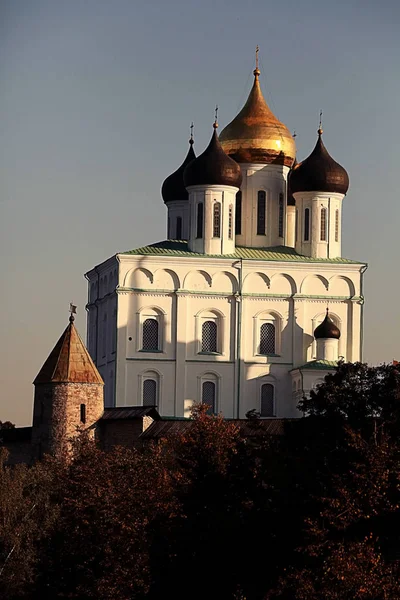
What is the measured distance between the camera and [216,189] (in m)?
65.0

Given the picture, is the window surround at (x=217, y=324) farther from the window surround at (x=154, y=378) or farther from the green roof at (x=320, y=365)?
the green roof at (x=320, y=365)

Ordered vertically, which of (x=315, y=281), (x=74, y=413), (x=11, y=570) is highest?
(x=315, y=281)

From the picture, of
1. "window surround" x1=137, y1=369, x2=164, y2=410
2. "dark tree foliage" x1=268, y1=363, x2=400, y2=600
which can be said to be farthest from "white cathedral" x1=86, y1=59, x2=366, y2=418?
"dark tree foliage" x1=268, y1=363, x2=400, y2=600

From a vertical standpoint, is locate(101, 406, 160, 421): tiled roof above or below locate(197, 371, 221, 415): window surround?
below

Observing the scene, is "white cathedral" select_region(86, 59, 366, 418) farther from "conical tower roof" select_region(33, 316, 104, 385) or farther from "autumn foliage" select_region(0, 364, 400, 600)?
"autumn foliage" select_region(0, 364, 400, 600)

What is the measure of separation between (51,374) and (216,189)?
42.7 ft

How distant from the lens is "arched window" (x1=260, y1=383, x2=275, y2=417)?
63844 mm

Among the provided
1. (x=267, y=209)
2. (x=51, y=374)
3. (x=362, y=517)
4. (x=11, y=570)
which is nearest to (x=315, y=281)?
(x=267, y=209)

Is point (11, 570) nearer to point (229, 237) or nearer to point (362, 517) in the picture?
point (362, 517)

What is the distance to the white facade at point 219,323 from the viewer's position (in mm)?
63812

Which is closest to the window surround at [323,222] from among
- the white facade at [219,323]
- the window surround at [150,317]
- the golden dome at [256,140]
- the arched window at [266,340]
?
the white facade at [219,323]

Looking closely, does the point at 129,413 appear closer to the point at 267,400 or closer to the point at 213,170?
the point at 267,400

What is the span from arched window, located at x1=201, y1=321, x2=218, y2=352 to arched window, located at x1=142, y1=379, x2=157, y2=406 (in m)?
2.02

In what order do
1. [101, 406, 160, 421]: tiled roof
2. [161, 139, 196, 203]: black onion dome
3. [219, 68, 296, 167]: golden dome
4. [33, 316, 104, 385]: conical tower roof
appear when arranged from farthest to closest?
[161, 139, 196, 203]: black onion dome → [219, 68, 296, 167]: golden dome → [33, 316, 104, 385]: conical tower roof → [101, 406, 160, 421]: tiled roof
